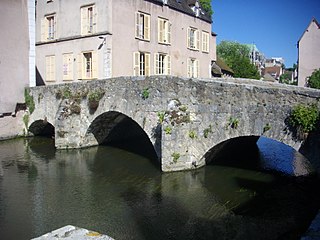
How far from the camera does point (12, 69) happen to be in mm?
16391

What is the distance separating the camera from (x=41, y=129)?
17.8 m

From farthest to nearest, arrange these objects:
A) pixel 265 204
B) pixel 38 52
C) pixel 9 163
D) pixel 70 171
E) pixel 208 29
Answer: pixel 208 29 < pixel 38 52 < pixel 9 163 < pixel 70 171 < pixel 265 204

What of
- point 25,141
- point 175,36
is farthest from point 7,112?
point 175,36

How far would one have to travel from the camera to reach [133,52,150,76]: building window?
18.4 metres

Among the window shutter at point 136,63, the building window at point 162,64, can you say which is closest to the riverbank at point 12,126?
the window shutter at point 136,63

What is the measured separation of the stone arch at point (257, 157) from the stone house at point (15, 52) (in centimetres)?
1071

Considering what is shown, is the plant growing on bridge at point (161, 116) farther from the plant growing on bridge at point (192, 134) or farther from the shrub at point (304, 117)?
the shrub at point (304, 117)

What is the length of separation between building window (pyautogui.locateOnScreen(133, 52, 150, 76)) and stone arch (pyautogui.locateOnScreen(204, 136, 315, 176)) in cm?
773

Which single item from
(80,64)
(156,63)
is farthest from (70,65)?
(156,63)

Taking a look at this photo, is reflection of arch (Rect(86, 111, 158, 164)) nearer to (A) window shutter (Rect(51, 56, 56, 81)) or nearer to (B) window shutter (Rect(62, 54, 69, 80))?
(B) window shutter (Rect(62, 54, 69, 80))

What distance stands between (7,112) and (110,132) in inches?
211

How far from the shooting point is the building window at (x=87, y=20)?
17.6m

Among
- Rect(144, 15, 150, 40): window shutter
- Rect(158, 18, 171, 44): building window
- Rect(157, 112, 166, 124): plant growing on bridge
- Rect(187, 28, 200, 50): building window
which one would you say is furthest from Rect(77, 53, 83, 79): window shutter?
Rect(157, 112, 166, 124): plant growing on bridge

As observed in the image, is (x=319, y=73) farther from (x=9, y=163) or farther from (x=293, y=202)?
(x=9, y=163)
